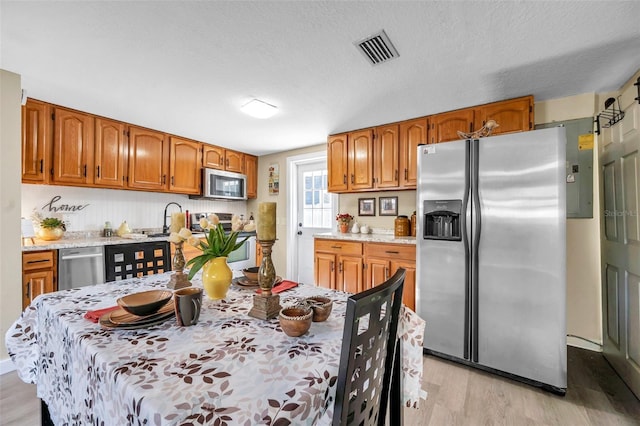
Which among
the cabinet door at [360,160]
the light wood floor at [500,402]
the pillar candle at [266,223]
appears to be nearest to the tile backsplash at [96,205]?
the light wood floor at [500,402]

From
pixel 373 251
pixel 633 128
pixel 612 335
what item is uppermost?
pixel 633 128

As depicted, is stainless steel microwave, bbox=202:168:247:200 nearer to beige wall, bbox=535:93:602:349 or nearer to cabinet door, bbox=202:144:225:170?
cabinet door, bbox=202:144:225:170

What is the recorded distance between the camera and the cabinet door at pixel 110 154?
2936mm

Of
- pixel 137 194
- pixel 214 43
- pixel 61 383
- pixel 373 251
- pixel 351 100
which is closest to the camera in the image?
pixel 61 383

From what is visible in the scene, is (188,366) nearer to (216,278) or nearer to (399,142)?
(216,278)

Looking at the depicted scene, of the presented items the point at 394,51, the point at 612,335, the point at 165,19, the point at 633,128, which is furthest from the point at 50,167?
the point at 612,335

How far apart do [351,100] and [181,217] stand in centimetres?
180

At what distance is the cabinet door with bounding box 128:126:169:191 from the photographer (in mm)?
3209

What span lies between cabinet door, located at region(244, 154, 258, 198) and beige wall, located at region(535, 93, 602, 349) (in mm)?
4004

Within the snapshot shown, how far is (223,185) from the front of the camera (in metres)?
4.14

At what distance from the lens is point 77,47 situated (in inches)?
68.2

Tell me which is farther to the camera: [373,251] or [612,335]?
Answer: [373,251]

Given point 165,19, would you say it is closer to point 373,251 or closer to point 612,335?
point 373,251

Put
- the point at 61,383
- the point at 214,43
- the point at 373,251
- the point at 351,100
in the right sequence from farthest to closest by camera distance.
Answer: the point at 373,251 < the point at 351,100 < the point at 214,43 < the point at 61,383
